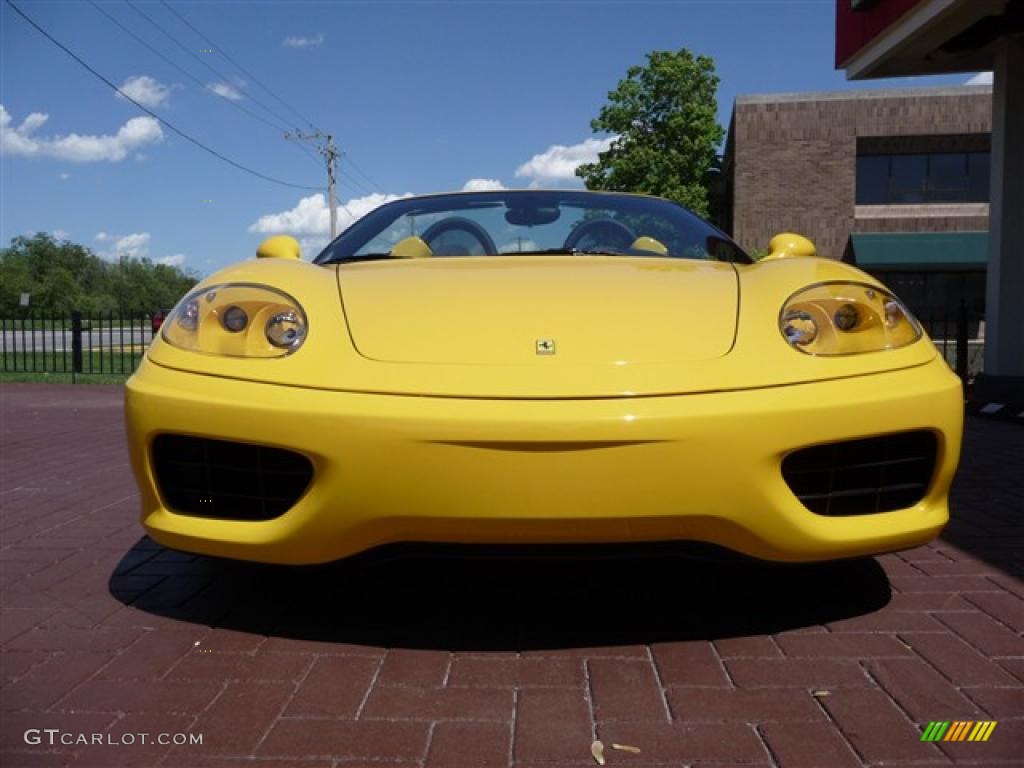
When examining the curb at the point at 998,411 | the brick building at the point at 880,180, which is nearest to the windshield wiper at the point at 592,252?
the curb at the point at 998,411

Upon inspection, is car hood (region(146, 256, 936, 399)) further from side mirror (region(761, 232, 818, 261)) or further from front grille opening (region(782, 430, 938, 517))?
side mirror (region(761, 232, 818, 261))

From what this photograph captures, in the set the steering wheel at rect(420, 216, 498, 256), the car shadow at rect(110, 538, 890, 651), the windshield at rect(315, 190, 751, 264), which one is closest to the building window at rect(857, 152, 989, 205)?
the windshield at rect(315, 190, 751, 264)

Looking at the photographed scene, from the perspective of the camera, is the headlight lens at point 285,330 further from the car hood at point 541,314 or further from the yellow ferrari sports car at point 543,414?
the car hood at point 541,314

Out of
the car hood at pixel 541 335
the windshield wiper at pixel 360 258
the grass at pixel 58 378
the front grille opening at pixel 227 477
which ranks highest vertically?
the windshield wiper at pixel 360 258

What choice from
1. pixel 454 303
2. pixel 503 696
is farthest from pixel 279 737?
pixel 454 303

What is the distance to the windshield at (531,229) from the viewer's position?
291 centimetres

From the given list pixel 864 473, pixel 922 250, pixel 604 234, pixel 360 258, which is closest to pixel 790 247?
pixel 604 234

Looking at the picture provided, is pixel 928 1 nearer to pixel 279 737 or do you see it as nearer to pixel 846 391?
pixel 846 391

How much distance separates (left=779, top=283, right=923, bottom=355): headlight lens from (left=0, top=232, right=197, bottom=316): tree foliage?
69648mm

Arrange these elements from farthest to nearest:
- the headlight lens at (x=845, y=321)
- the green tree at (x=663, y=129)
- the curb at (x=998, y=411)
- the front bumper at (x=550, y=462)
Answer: the green tree at (x=663, y=129), the curb at (x=998, y=411), the headlight lens at (x=845, y=321), the front bumper at (x=550, y=462)

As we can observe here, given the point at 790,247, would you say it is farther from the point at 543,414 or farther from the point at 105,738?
the point at 105,738

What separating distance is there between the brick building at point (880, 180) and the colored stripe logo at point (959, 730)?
26553 mm

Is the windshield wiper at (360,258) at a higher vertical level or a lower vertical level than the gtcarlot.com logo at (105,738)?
higher

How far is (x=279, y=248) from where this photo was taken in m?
2.88
